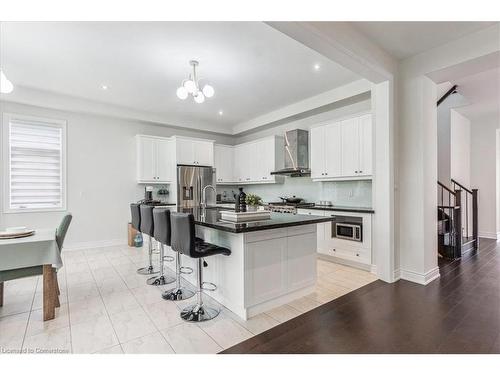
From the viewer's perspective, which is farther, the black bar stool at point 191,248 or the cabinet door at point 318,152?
the cabinet door at point 318,152

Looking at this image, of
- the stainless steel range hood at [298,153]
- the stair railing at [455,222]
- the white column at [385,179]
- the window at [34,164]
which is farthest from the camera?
the stainless steel range hood at [298,153]

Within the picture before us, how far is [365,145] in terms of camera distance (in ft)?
13.1

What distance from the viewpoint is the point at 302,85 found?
4332 mm

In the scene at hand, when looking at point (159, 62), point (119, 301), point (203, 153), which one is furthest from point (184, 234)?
point (203, 153)

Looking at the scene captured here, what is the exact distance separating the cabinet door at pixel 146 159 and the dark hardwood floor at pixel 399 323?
4.59 m

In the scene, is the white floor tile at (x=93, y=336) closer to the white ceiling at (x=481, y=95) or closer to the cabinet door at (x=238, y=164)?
the cabinet door at (x=238, y=164)

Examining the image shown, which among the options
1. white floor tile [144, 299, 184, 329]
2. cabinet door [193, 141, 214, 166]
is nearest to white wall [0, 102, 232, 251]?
cabinet door [193, 141, 214, 166]

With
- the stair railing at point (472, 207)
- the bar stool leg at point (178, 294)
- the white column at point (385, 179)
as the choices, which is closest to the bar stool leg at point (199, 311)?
the bar stool leg at point (178, 294)

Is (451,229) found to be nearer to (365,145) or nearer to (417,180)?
(417,180)

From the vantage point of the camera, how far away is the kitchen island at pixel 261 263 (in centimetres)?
231

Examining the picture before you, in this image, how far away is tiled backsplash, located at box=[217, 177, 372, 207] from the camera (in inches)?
176

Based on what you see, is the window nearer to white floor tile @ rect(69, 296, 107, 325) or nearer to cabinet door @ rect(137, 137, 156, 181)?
cabinet door @ rect(137, 137, 156, 181)
